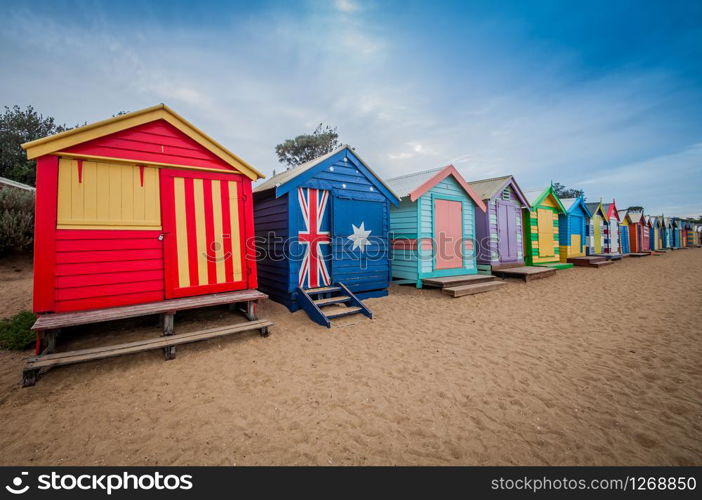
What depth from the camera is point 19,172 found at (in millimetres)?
21359

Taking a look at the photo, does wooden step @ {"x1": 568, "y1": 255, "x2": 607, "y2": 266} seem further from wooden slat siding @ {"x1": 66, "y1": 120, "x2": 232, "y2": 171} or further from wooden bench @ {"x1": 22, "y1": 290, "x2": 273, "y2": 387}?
wooden slat siding @ {"x1": 66, "y1": 120, "x2": 232, "y2": 171}

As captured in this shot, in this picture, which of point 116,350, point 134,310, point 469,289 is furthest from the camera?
point 469,289

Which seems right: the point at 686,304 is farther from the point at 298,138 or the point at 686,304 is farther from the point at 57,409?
the point at 298,138

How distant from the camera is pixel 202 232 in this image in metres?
5.22

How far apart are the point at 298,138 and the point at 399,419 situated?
100 ft

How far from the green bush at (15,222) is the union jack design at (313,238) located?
10266mm

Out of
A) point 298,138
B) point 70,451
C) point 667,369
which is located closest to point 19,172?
point 298,138

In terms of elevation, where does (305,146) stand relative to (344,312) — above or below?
above

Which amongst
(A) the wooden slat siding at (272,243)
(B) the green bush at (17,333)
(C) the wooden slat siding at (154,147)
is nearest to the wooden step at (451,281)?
(A) the wooden slat siding at (272,243)


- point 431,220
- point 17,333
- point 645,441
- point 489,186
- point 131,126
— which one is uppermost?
point 489,186

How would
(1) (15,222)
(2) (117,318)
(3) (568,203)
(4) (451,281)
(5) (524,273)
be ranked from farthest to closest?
(3) (568,203) → (5) (524,273) → (1) (15,222) → (4) (451,281) → (2) (117,318)

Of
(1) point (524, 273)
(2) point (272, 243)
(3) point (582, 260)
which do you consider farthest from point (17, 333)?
(3) point (582, 260)

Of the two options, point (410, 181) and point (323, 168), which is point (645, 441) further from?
point (410, 181)

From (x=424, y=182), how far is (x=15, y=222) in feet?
45.0
